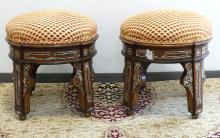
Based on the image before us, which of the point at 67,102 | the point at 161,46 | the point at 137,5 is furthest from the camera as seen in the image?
the point at 137,5

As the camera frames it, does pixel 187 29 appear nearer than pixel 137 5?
Yes

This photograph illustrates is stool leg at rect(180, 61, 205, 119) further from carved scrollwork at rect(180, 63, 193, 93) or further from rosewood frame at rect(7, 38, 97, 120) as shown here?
rosewood frame at rect(7, 38, 97, 120)

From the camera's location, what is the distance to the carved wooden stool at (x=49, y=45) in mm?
1566

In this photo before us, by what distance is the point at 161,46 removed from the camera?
5.14 ft

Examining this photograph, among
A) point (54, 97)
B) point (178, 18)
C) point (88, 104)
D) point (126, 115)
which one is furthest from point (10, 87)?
point (178, 18)

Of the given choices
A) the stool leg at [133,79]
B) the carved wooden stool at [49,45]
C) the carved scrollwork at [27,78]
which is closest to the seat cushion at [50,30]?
the carved wooden stool at [49,45]

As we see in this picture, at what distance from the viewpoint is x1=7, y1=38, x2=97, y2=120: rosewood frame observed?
1590 mm

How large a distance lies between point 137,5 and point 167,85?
488 mm

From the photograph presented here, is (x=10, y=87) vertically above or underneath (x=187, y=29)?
underneath

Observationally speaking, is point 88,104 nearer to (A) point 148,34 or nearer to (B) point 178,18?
(A) point 148,34

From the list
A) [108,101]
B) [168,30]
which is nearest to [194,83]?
[168,30]

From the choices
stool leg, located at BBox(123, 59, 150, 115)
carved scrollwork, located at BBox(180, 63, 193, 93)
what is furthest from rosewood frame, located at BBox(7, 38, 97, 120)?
carved scrollwork, located at BBox(180, 63, 193, 93)

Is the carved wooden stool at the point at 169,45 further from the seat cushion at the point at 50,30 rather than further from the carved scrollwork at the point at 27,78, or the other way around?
the carved scrollwork at the point at 27,78

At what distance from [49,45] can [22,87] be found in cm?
25
